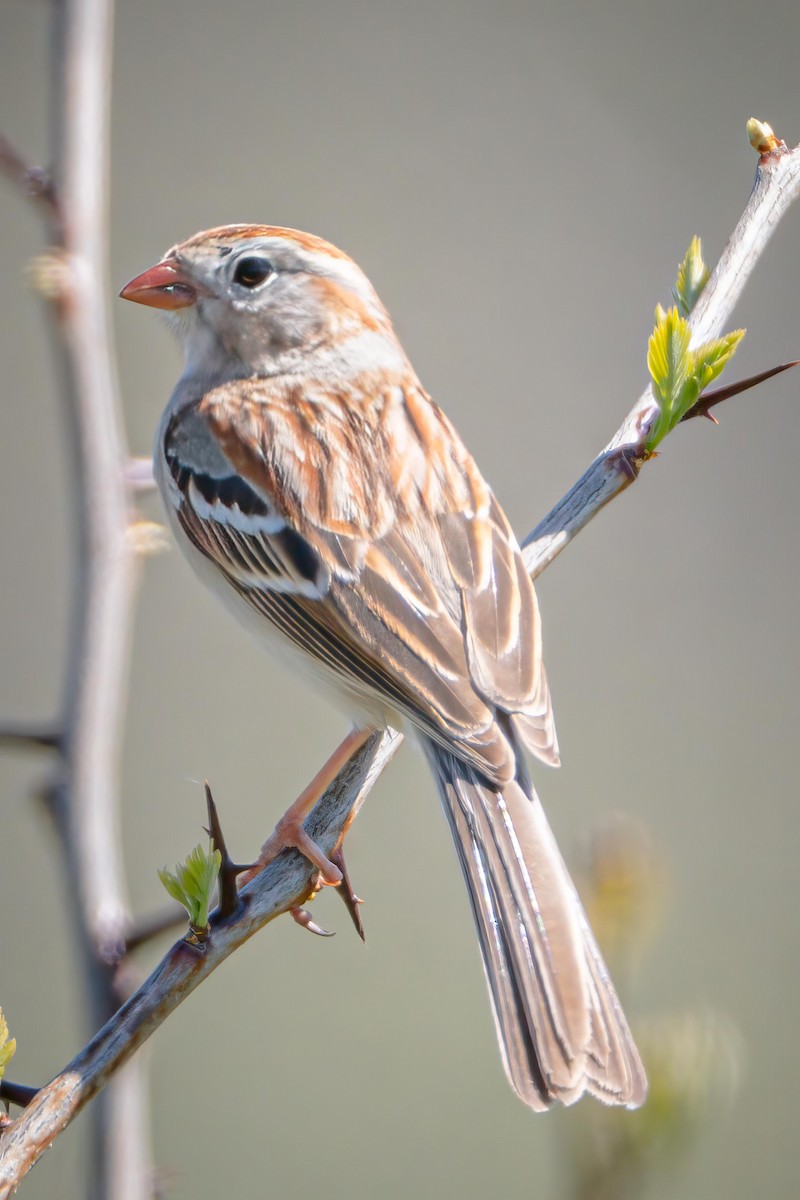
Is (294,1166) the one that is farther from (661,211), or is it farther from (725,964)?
(661,211)

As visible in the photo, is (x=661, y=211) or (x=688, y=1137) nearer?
(x=688, y=1137)

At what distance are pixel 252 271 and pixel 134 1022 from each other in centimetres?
181

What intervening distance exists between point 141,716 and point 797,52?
15.1 ft

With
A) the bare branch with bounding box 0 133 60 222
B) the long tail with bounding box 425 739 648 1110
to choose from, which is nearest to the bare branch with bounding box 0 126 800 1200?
the long tail with bounding box 425 739 648 1110

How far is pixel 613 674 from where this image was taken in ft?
16.5

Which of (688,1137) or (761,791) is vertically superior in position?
→ (688,1137)

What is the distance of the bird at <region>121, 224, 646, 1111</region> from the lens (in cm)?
186

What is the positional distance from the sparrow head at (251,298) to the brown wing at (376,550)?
15 cm

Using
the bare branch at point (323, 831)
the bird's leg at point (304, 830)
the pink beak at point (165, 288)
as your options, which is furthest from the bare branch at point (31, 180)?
the bird's leg at point (304, 830)

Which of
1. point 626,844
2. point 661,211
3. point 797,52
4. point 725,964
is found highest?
point 797,52

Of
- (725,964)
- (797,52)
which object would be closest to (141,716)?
(725,964)

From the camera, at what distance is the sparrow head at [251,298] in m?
2.79

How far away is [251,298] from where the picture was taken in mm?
2818

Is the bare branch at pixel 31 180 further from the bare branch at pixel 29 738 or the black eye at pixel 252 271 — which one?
the black eye at pixel 252 271
